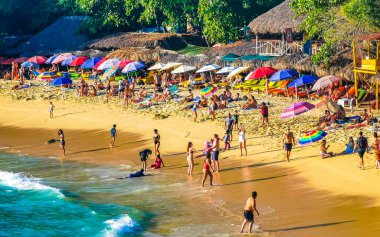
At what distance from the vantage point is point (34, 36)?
54750 mm

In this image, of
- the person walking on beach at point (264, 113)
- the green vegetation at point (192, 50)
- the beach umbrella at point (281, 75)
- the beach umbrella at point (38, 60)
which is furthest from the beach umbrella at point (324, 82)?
the beach umbrella at point (38, 60)

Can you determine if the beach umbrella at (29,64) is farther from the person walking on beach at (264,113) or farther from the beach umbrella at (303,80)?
the person walking on beach at (264,113)

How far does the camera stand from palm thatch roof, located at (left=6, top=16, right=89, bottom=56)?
5264cm

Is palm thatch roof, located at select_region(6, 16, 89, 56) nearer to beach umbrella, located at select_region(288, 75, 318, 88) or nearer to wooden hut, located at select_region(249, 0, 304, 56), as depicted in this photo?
wooden hut, located at select_region(249, 0, 304, 56)

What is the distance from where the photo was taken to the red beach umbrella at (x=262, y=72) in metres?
37.7

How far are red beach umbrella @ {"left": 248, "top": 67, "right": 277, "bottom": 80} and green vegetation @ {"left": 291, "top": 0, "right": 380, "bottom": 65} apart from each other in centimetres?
219

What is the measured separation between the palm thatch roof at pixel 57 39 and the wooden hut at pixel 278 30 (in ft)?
45.1

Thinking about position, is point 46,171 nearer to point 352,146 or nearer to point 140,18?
point 352,146

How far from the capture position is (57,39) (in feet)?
176

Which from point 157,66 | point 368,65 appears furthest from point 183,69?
point 368,65

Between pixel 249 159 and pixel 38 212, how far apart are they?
7.41m

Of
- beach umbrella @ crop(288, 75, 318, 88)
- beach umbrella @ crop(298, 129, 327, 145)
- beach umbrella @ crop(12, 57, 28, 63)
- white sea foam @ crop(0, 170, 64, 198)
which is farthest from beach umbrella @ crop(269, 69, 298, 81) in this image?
beach umbrella @ crop(12, 57, 28, 63)

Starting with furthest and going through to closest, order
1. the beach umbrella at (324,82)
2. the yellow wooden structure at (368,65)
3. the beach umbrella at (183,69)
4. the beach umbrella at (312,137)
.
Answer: the beach umbrella at (183,69) → the beach umbrella at (324,82) → the yellow wooden structure at (368,65) → the beach umbrella at (312,137)

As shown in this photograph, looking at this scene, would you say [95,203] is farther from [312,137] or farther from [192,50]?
[192,50]
